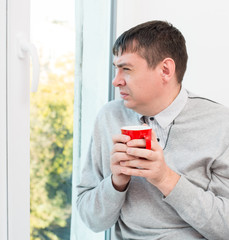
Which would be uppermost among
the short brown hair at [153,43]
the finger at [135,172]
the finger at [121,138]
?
the short brown hair at [153,43]

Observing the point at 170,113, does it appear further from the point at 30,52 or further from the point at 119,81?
the point at 30,52

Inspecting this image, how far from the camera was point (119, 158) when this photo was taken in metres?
1.12

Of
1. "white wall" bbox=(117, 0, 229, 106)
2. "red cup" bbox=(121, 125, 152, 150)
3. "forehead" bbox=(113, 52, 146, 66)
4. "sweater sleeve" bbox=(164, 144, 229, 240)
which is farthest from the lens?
"white wall" bbox=(117, 0, 229, 106)

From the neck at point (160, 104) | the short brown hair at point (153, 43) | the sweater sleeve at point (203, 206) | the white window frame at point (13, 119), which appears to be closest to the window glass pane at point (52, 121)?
the white window frame at point (13, 119)

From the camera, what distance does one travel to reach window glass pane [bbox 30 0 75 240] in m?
1.30

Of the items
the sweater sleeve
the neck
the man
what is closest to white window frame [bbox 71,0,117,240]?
the man

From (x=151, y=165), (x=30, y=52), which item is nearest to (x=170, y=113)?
(x=151, y=165)

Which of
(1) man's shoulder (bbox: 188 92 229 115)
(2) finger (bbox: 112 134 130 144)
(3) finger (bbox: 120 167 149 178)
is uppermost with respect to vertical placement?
(1) man's shoulder (bbox: 188 92 229 115)

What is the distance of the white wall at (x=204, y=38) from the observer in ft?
5.65

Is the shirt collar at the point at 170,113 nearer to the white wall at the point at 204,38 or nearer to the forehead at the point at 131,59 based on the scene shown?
the forehead at the point at 131,59

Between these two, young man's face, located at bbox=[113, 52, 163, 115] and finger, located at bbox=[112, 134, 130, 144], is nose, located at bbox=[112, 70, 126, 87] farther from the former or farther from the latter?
finger, located at bbox=[112, 134, 130, 144]

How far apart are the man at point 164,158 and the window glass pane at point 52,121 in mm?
140

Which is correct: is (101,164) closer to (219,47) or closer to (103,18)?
(103,18)

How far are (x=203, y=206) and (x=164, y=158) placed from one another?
21 cm
